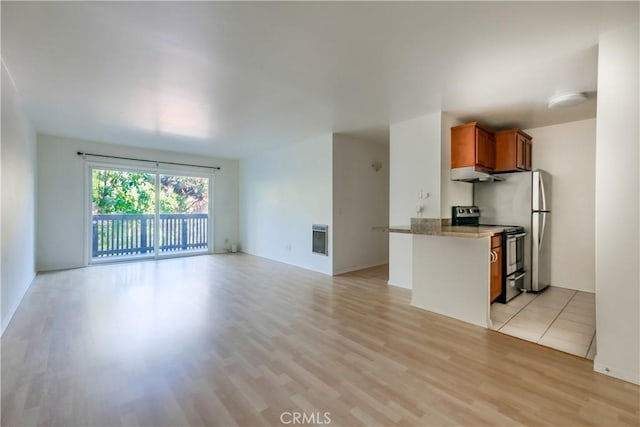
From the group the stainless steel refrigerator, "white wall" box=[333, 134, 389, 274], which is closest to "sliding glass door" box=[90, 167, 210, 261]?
"white wall" box=[333, 134, 389, 274]

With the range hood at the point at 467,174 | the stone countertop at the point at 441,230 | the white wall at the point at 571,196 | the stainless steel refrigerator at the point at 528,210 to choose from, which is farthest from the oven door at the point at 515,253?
the range hood at the point at 467,174

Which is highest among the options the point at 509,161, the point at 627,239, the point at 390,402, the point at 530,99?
the point at 530,99

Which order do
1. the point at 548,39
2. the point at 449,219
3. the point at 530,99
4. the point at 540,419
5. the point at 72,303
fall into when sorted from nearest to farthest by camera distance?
the point at 540,419 < the point at 548,39 < the point at 530,99 < the point at 72,303 < the point at 449,219

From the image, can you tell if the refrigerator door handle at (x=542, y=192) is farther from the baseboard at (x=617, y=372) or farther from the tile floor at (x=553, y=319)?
the baseboard at (x=617, y=372)

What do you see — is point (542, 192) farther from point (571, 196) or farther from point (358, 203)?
point (358, 203)

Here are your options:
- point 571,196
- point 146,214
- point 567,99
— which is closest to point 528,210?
point 571,196

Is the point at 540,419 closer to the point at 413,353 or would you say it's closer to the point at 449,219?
the point at 413,353

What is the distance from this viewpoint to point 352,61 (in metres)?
2.37

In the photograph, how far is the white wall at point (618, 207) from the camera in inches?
73.1

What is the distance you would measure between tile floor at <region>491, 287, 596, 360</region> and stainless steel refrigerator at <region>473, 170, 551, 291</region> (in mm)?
360

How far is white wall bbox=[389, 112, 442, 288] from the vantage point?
3.71 meters

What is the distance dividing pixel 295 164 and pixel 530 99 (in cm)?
378

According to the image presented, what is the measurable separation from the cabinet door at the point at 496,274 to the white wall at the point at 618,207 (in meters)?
1.16

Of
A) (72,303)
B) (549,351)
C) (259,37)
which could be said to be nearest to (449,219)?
(549,351)
